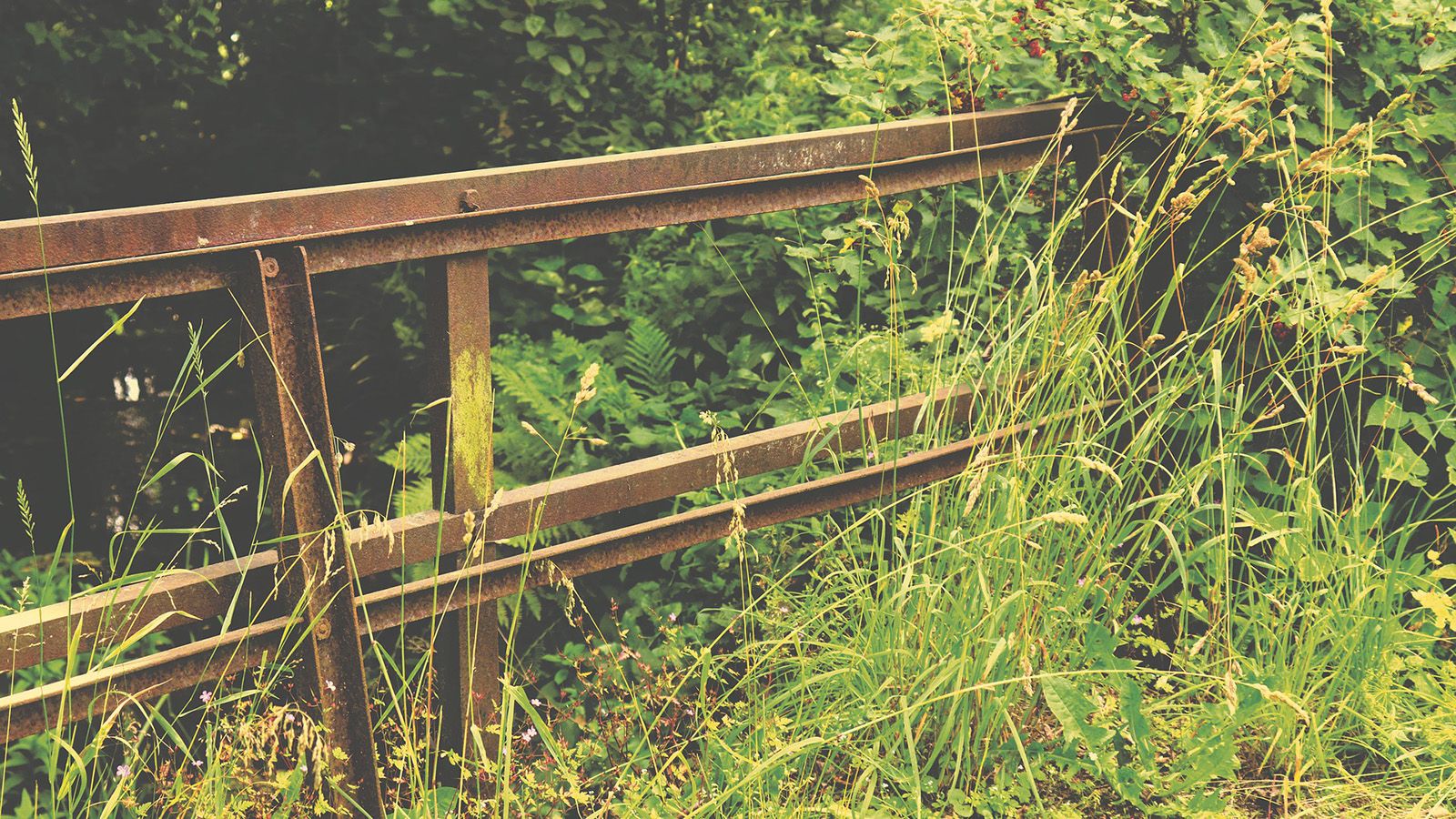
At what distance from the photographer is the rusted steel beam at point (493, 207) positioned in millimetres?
1911

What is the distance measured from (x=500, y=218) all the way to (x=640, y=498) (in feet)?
2.12

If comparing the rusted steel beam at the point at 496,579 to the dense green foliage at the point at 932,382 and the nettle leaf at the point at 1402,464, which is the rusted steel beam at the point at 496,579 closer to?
the dense green foliage at the point at 932,382

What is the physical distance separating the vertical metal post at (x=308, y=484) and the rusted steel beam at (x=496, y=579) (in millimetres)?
63

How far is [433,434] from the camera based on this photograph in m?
2.41

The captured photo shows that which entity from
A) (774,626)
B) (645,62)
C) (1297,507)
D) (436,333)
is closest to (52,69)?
(645,62)

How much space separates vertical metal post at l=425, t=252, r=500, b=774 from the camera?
7.47ft

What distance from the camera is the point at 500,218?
7.55 feet

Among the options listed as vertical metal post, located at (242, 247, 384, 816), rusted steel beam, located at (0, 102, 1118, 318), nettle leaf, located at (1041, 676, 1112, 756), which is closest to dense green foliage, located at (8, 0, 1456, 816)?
nettle leaf, located at (1041, 676, 1112, 756)

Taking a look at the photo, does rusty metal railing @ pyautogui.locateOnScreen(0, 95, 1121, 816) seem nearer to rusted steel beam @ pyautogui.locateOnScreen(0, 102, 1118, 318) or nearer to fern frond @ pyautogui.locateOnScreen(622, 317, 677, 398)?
rusted steel beam @ pyautogui.locateOnScreen(0, 102, 1118, 318)

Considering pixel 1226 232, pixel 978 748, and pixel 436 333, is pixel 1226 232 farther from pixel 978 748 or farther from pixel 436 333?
pixel 436 333

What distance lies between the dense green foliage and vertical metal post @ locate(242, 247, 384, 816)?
0.11m

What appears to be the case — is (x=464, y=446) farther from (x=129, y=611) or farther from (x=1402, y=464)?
(x=1402, y=464)

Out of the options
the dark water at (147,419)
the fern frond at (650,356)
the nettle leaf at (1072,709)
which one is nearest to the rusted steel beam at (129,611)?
the nettle leaf at (1072,709)

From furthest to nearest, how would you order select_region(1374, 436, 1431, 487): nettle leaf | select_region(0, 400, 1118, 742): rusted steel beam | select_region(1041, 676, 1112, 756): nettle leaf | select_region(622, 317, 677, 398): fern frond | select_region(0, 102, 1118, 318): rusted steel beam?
1. select_region(622, 317, 677, 398): fern frond
2. select_region(1374, 436, 1431, 487): nettle leaf
3. select_region(1041, 676, 1112, 756): nettle leaf
4. select_region(0, 400, 1118, 742): rusted steel beam
5. select_region(0, 102, 1118, 318): rusted steel beam
